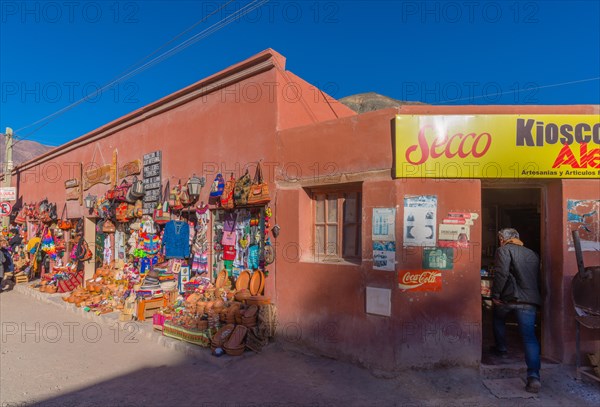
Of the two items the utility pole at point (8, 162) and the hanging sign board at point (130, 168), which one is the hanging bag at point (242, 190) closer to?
the hanging sign board at point (130, 168)

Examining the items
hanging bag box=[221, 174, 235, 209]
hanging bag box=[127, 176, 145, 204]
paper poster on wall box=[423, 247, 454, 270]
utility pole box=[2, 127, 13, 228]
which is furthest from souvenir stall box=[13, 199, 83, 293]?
paper poster on wall box=[423, 247, 454, 270]

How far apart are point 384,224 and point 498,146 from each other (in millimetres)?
1758

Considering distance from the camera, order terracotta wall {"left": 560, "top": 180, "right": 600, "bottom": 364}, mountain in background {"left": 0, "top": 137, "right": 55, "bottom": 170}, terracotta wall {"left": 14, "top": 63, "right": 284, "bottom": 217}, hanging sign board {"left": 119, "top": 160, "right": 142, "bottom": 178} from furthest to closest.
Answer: mountain in background {"left": 0, "top": 137, "right": 55, "bottom": 170}, hanging sign board {"left": 119, "top": 160, "right": 142, "bottom": 178}, terracotta wall {"left": 14, "top": 63, "right": 284, "bottom": 217}, terracotta wall {"left": 560, "top": 180, "right": 600, "bottom": 364}

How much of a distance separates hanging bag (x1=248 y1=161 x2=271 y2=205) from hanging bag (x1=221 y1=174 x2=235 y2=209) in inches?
19.8

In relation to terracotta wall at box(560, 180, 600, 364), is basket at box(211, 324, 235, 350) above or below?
below

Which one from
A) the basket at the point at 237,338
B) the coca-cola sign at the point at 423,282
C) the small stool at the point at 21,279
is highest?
the coca-cola sign at the point at 423,282

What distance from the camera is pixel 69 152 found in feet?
45.7

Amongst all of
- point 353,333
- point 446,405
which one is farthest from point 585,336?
point 353,333

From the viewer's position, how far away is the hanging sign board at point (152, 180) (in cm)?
906

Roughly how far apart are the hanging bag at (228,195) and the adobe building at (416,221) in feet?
3.13

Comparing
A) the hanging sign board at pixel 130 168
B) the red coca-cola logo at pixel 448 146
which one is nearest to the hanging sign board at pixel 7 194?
the hanging sign board at pixel 130 168

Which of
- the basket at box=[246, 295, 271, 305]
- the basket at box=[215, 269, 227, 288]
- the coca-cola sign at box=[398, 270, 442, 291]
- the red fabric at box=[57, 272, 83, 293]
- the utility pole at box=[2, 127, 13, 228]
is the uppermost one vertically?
the utility pole at box=[2, 127, 13, 228]

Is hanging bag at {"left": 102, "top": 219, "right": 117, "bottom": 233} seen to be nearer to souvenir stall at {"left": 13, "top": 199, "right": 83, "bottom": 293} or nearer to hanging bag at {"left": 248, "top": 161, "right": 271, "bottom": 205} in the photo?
souvenir stall at {"left": 13, "top": 199, "right": 83, "bottom": 293}

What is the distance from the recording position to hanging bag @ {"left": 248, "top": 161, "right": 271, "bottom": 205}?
6.29 m
